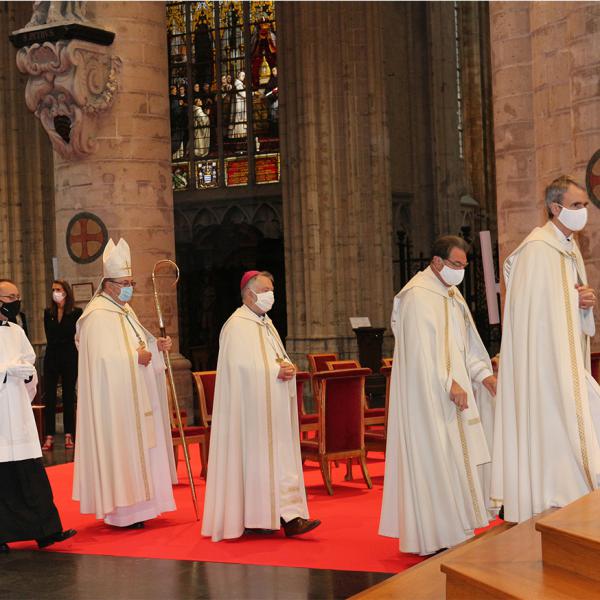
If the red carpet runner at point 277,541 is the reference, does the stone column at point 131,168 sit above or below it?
above

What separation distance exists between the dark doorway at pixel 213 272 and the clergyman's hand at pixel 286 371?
16.1 meters

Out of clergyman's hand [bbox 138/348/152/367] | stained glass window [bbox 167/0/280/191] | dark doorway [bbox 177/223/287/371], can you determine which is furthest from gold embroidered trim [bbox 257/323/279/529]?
dark doorway [bbox 177/223/287/371]

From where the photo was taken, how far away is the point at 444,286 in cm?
655

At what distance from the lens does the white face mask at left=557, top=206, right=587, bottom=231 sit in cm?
551

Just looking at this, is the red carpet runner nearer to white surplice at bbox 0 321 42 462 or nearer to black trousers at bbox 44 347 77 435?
white surplice at bbox 0 321 42 462

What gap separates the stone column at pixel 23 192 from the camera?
20.2 m

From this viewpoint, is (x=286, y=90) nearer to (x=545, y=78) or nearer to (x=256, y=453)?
(x=545, y=78)

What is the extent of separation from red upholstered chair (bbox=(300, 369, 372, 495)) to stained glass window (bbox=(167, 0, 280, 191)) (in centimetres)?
1384

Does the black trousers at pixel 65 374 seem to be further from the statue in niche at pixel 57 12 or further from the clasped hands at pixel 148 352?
the clasped hands at pixel 148 352

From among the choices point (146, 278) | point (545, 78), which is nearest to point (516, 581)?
point (545, 78)

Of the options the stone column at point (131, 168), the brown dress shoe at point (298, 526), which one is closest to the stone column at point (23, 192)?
the stone column at point (131, 168)

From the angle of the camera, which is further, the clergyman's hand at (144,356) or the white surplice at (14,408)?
the clergyman's hand at (144,356)

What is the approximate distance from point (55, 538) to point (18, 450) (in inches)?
28.0

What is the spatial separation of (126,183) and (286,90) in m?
7.67
